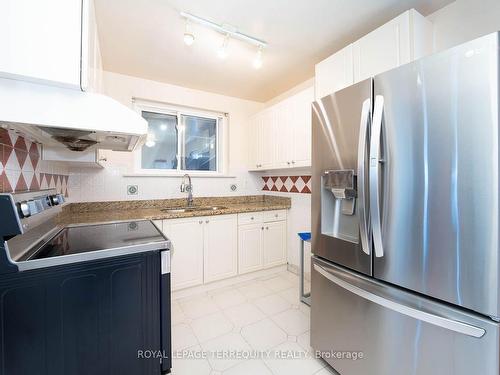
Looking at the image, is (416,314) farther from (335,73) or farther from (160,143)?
(160,143)

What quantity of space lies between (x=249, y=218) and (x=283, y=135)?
3.35 ft

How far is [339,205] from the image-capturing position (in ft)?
4.27

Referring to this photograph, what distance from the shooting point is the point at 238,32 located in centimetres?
174

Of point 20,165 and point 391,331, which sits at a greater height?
point 20,165

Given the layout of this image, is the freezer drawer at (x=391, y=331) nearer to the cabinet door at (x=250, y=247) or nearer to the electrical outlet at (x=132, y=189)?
the cabinet door at (x=250, y=247)

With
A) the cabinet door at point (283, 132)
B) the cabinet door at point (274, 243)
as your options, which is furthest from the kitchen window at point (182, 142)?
the cabinet door at point (274, 243)

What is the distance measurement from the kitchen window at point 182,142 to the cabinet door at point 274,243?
41.8 inches

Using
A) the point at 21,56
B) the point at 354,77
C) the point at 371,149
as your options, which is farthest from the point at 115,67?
the point at 371,149

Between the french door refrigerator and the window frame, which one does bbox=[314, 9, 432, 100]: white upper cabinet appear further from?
the window frame

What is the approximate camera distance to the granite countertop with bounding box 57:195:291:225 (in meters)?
1.95

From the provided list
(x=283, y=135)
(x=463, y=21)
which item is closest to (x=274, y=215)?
(x=283, y=135)

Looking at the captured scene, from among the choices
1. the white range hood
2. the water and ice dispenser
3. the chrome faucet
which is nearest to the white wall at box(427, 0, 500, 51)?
the water and ice dispenser

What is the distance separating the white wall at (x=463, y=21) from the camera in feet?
4.17

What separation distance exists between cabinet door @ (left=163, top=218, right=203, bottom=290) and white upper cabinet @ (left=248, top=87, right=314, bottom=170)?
1.15m
